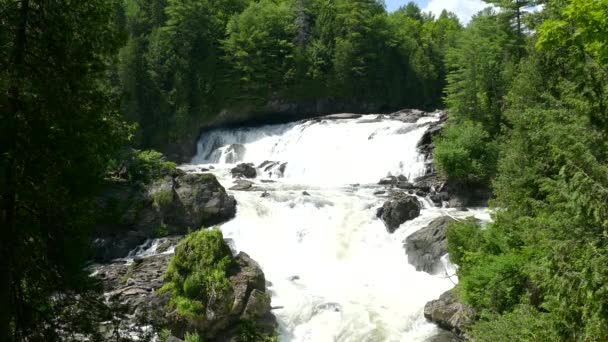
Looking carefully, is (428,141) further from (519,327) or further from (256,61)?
(256,61)

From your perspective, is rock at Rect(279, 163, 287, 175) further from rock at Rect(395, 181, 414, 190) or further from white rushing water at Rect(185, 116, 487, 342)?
rock at Rect(395, 181, 414, 190)

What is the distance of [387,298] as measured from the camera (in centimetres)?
1791

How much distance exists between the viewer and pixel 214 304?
16078 millimetres

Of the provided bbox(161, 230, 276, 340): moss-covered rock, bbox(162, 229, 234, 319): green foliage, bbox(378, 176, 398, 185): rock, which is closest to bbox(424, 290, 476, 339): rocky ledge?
bbox(161, 230, 276, 340): moss-covered rock

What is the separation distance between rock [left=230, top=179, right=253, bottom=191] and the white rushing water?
2.19 ft

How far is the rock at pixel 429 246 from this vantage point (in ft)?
64.1

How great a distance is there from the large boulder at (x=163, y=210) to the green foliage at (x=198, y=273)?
183 inches

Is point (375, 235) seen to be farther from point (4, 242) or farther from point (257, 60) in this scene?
point (257, 60)

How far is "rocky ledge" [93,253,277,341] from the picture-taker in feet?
51.8

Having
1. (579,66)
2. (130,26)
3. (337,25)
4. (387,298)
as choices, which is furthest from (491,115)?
(130,26)

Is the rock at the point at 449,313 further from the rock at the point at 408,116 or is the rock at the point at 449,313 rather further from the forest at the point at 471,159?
the rock at the point at 408,116

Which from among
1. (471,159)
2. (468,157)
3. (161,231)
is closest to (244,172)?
(161,231)

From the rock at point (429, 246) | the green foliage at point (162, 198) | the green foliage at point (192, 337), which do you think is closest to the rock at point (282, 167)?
the green foliage at point (162, 198)

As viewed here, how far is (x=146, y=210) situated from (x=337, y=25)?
32894 mm
